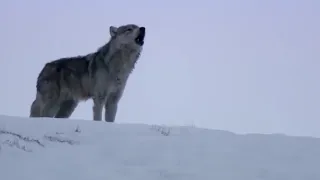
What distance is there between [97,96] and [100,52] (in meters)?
1.19

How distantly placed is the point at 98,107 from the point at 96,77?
76 cm

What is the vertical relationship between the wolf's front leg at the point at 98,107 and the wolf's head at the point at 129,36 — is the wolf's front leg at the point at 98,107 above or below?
below

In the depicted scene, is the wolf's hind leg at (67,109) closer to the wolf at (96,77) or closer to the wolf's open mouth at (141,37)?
the wolf at (96,77)

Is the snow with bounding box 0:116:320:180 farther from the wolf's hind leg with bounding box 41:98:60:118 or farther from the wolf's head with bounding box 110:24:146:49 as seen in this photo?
the wolf's hind leg with bounding box 41:98:60:118

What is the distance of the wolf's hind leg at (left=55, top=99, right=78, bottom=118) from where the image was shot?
13344 millimetres

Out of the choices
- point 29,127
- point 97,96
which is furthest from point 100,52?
point 29,127

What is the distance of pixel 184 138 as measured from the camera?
7395 mm

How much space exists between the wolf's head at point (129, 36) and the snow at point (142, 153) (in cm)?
464

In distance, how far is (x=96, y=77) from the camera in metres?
12.5

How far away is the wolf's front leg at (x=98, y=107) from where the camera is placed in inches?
474

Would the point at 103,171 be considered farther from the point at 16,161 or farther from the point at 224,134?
the point at 224,134

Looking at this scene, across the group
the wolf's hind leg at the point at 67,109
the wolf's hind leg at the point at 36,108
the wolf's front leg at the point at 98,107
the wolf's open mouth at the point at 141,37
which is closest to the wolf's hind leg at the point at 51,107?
the wolf's hind leg at the point at 36,108

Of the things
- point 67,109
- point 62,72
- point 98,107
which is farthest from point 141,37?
point 67,109

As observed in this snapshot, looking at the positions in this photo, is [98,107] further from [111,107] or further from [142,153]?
[142,153]
